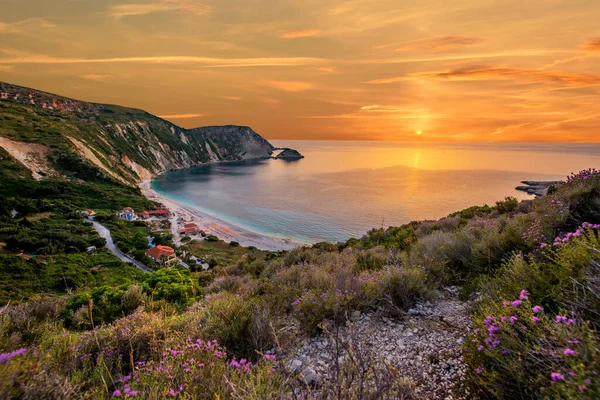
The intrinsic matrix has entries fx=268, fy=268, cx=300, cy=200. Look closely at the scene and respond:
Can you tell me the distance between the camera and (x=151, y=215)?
60625 mm

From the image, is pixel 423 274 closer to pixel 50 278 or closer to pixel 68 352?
pixel 68 352

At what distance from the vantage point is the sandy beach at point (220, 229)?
153 feet

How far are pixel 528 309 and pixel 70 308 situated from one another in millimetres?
10064

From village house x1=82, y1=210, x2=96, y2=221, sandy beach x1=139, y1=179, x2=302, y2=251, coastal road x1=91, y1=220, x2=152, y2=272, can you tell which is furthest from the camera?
village house x1=82, y1=210, x2=96, y2=221

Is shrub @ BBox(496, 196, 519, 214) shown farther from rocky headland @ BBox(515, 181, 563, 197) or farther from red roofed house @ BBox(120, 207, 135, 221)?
rocky headland @ BBox(515, 181, 563, 197)

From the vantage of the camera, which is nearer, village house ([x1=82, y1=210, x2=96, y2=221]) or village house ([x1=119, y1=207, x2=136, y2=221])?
village house ([x1=82, y1=210, x2=96, y2=221])

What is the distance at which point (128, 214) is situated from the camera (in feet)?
186

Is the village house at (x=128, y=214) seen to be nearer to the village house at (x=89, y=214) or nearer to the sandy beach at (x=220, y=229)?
the village house at (x=89, y=214)

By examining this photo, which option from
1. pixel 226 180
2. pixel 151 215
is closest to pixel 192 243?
pixel 151 215

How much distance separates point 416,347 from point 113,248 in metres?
46.1

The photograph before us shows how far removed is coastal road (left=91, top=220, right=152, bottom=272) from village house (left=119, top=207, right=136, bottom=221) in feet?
25.0

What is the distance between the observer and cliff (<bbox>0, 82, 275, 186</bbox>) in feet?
216

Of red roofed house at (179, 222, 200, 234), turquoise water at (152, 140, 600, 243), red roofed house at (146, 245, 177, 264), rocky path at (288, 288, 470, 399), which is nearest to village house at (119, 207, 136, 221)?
red roofed house at (179, 222, 200, 234)

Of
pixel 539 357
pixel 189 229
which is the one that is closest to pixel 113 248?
pixel 189 229
